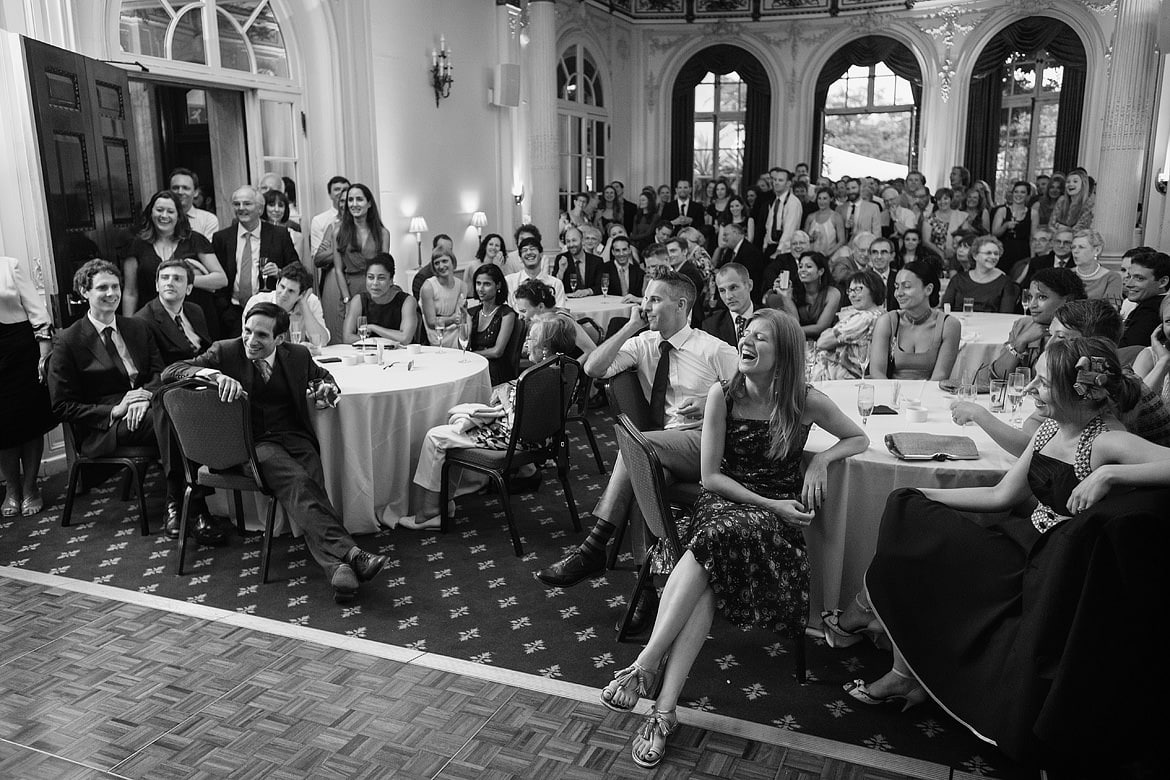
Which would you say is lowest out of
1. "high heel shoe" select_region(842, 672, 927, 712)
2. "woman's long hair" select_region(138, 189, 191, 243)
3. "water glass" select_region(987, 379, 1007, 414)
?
"high heel shoe" select_region(842, 672, 927, 712)

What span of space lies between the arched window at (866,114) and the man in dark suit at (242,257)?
35.7 feet

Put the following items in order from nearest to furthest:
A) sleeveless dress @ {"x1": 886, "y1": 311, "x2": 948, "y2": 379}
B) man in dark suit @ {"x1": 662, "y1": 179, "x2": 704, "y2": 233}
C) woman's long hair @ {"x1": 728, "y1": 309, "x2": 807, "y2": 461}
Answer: woman's long hair @ {"x1": 728, "y1": 309, "x2": 807, "y2": 461} → sleeveless dress @ {"x1": 886, "y1": 311, "x2": 948, "y2": 379} → man in dark suit @ {"x1": 662, "y1": 179, "x2": 704, "y2": 233}

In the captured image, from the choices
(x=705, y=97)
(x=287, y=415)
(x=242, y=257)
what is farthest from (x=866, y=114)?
(x=287, y=415)

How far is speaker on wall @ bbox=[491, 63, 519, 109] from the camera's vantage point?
1061 centimetres

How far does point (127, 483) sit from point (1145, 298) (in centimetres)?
555

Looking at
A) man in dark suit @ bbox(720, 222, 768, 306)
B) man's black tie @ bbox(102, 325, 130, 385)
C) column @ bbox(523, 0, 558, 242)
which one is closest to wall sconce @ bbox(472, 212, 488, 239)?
column @ bbox(523, 0, 558, 242)

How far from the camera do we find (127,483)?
510cm

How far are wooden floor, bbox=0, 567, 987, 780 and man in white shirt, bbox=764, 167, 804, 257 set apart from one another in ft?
29.4

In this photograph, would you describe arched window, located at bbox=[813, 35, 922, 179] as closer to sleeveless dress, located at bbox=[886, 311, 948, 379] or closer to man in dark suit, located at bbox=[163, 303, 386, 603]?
sleeveless dress, located at bbox=[886, 311, 948, 379]

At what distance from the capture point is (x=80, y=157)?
5648 mm

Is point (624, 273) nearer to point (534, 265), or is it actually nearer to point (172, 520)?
point (534, 265)

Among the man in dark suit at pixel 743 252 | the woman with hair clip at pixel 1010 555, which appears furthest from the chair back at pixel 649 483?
the man in dark suit at pixel 743 252

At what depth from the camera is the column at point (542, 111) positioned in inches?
431

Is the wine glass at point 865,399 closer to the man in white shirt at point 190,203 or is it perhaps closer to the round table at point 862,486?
the round table at point 862,486
